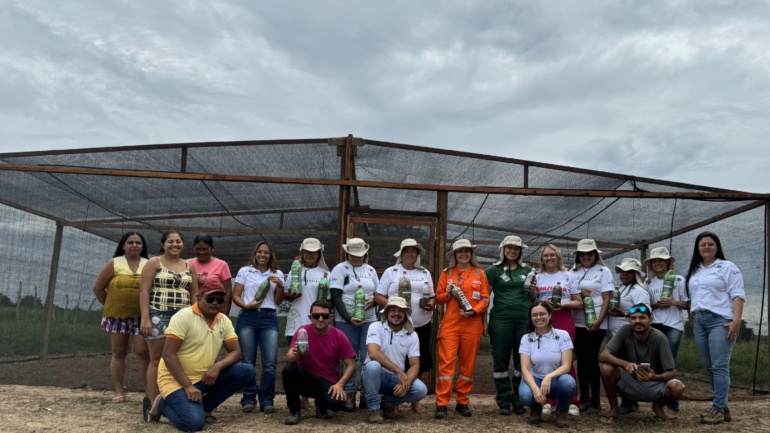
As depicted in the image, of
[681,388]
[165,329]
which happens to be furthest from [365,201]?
[681,388]

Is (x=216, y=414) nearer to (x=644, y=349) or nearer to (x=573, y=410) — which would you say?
(x=573, y=410)

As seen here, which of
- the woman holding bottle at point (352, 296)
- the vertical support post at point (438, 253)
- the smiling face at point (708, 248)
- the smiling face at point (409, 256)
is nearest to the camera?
the smiling face at point (708, 248)

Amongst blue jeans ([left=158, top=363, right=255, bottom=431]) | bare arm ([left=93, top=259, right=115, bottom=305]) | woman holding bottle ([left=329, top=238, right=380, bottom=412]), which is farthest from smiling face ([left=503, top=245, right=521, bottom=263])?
bare arm ([left=93, top=259, right=115, bottom=305])

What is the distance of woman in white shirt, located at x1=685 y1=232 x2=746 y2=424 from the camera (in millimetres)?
5441

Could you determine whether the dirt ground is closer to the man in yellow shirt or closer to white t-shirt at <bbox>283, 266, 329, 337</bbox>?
the man in yellow shirt

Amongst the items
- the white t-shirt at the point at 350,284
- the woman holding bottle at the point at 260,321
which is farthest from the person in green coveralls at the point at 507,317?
the woman holding bottle at the point at 260,321

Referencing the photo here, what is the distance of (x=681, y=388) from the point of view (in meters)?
5.32

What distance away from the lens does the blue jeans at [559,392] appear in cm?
519

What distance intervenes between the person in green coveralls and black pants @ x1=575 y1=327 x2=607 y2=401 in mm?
555

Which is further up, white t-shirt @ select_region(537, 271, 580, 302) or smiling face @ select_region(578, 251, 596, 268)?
smiling face @ select_region(578, 251, 596, 268)

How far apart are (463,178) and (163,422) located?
14.3ft

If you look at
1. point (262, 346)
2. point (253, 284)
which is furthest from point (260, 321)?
point (253, 284)

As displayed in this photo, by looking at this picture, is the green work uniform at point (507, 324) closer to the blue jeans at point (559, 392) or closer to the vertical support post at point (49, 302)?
the blue jeans at point (559, 392)

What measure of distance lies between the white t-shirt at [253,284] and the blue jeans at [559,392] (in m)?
Answer: 2.20
